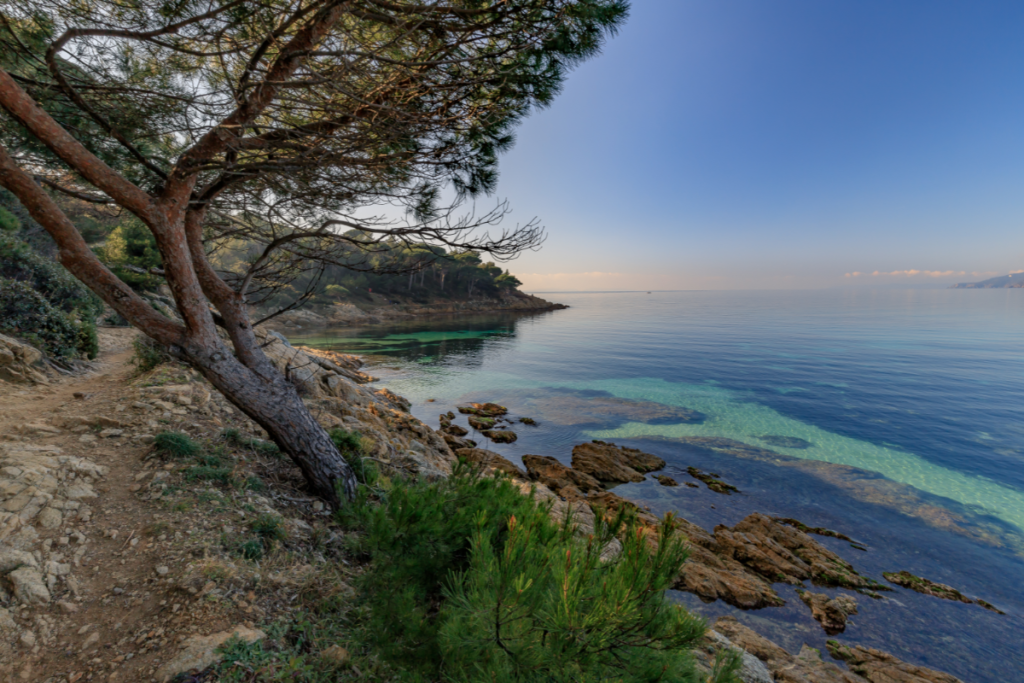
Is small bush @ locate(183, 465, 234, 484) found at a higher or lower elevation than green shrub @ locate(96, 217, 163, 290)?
lower

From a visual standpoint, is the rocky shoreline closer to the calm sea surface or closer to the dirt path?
the calm sea surface

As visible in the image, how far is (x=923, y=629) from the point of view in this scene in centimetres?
668

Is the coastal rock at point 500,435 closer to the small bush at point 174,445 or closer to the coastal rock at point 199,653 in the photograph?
the small bush at point 174,445

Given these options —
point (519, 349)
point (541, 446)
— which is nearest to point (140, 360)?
point (541, 446)

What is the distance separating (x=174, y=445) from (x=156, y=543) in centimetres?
159

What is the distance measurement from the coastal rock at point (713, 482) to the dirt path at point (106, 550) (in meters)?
11.0

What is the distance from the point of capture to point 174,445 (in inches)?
173

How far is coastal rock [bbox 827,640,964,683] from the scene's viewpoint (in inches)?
211

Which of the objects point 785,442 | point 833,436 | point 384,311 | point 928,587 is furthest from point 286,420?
point 384,311

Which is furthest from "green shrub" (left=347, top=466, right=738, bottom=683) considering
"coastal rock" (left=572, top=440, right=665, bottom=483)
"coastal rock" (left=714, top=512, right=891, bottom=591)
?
"coastal rock" (left=572, top=440, right=665, bottom=483)

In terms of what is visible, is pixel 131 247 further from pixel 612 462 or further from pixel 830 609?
pixel 830 609

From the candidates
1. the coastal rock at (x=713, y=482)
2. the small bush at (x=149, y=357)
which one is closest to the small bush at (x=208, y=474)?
the small bush at (x=149, y=357)

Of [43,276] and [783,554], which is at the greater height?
[43,276]

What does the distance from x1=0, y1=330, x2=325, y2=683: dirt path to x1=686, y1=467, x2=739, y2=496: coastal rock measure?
1103cm
